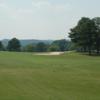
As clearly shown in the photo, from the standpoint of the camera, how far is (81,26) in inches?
2923

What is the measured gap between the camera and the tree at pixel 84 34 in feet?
240

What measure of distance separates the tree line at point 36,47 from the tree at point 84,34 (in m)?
47.8

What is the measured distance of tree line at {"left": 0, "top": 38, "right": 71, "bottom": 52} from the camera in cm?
12069

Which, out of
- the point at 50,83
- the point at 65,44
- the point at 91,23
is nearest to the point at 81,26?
the point at 91,23

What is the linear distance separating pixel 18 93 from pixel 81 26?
194 feet

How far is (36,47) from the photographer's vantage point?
15150cm

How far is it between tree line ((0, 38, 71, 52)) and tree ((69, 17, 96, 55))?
47755 mm

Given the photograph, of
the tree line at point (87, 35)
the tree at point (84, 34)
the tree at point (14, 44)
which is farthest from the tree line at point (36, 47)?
the tree at point (84, 34)

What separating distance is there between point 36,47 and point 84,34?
79.5 m

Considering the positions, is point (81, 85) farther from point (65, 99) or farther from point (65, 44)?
point (65, 44)

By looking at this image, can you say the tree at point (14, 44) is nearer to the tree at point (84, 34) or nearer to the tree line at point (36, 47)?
the tree line at point (36, 47)

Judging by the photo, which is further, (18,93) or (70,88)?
(70,88)

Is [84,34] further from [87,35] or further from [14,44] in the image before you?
[14,44]

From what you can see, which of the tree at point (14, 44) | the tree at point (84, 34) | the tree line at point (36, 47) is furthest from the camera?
the tree line at point (36, 47)
